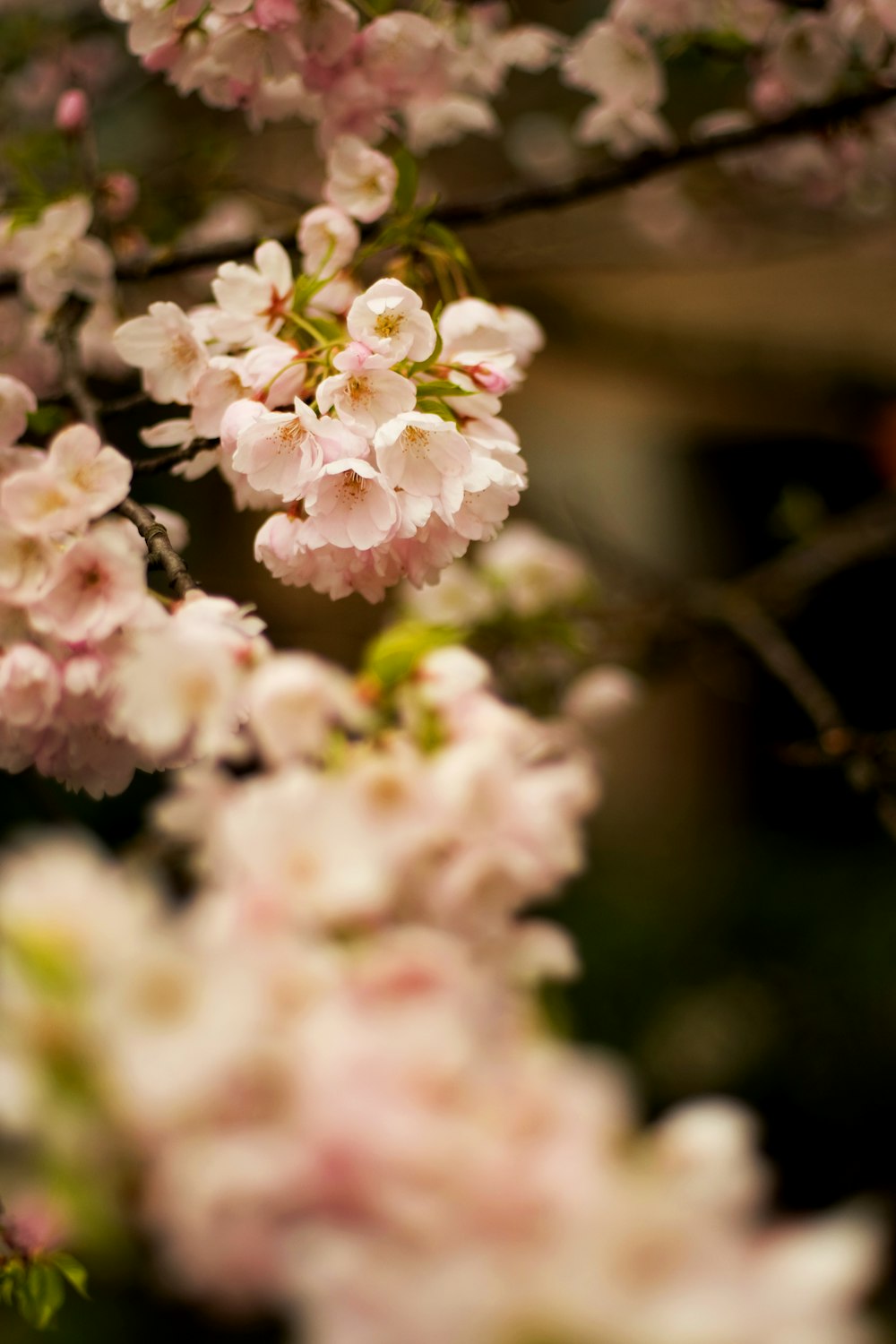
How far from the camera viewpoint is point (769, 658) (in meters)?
1.13

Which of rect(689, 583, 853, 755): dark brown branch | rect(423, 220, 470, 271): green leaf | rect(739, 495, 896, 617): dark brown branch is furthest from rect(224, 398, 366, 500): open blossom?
rect(739, 495, 896, 617): dark brown branch

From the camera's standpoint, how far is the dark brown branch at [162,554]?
1.87 feet

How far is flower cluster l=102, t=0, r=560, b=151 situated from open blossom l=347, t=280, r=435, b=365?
0.31 metres

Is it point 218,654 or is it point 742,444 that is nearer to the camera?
point 218,654

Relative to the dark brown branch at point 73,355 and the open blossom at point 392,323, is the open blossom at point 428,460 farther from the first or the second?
the dark brown branch at point 73,355

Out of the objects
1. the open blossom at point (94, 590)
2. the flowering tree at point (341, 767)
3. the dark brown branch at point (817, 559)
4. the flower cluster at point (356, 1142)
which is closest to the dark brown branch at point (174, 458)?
the flowering tree at point (341, 767)

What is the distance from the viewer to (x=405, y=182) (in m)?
0.79

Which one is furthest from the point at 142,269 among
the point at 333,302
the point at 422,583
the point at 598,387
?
the point at 598,387

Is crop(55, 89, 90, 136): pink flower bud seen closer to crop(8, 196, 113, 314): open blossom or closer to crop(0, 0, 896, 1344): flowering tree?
crop(0, 0, 896, 1344): flowering tree

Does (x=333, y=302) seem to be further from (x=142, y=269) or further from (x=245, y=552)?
(x=245, y=552)

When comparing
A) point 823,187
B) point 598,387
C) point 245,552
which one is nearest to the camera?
point 823,187

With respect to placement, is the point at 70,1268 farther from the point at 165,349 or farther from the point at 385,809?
the point at 165,349

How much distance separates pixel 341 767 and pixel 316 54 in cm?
57

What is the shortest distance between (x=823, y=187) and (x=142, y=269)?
2.74 feet
